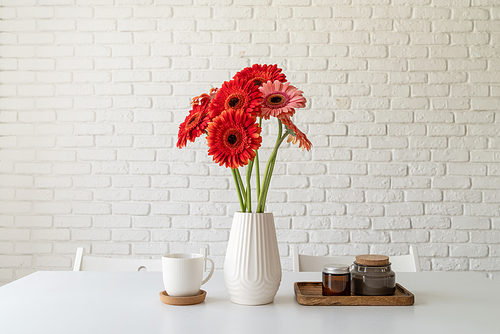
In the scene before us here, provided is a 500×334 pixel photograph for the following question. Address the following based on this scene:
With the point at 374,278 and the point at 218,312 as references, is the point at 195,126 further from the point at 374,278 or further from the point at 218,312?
the point at 374,278

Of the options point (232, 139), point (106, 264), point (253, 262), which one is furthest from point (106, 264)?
point (232, 139)

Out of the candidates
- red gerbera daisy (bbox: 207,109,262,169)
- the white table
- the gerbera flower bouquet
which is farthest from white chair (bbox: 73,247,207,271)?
red gerbera daisy (bbox: 207,109,262,169)

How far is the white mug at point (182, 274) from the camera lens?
961 millimetres

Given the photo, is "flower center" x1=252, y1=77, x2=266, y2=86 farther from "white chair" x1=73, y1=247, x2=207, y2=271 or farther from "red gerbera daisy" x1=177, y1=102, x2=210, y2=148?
"white chair" x1=73, y1=247, x2=207, y2=271

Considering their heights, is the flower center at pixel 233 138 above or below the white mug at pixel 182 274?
above

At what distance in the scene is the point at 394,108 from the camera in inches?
85.9

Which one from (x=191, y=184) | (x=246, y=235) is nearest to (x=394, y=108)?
(x=191, y=184)

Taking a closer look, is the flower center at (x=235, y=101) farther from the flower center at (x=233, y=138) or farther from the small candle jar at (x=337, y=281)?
the small candle jar at (x=337, y=281)

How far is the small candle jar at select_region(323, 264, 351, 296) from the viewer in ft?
3.20

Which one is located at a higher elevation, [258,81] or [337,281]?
[258,81]

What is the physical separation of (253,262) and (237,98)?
37 centimetres

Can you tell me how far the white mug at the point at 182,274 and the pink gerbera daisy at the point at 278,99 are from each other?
380mm

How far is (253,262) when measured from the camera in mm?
935

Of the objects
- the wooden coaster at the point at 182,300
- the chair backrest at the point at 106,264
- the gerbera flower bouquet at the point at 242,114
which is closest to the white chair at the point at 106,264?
the chair backrest at the point at 106,264
